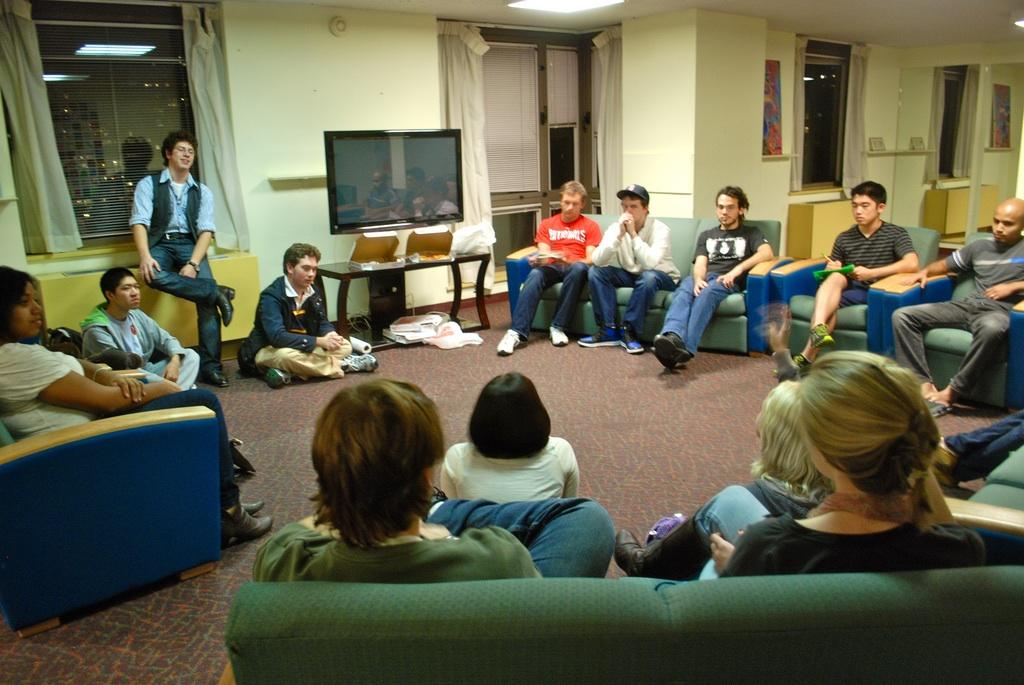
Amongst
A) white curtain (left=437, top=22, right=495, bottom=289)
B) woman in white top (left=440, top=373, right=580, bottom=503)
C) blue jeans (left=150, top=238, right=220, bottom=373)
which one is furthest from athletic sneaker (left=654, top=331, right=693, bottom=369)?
woman in white top (left=440, top=373, right=580, bottom=503)

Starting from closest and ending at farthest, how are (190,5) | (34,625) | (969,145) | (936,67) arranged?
(34,625), (190,5), (936,67), (969,145)

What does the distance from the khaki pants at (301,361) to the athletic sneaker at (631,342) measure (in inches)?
72.3

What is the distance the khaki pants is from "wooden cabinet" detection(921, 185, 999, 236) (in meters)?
7.52

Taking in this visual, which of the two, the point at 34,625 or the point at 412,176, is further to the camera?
the point at 412,176

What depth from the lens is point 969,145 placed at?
33.2 ft

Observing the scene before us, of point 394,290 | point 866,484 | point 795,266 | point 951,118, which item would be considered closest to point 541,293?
point 394,290

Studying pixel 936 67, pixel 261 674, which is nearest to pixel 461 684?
pixel 261 674

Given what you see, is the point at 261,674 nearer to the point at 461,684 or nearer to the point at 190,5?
the point at 461,684

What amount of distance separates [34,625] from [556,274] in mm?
4081

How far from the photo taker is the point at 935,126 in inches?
377

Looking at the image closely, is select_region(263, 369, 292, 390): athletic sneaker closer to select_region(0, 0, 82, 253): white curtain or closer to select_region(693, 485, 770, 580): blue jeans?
select_region(0, 0, 82, 253): white curtain

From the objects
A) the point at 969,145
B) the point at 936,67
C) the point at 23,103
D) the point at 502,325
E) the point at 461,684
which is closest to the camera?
the point at 461,684

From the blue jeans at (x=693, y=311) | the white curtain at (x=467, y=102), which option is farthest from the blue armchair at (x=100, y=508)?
the white curtain at (x=467, y=102)

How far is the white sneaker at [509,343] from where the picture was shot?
17.9 feet
